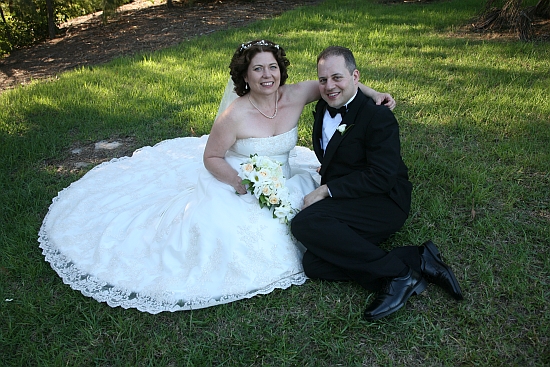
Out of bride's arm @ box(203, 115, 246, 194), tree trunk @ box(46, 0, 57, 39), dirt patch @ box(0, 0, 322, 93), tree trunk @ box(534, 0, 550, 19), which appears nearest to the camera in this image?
bride's arm @ box(203, 115, 246, 194)

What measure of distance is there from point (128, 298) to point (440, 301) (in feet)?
7.37

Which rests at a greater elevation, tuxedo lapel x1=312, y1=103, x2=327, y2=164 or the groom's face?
the groom's face

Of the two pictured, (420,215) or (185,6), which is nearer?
(420,215)

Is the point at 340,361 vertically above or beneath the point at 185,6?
beneath

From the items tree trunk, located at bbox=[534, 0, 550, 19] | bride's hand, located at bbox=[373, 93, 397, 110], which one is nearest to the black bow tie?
bride's hand, located at bbox=[373, 93, 397, 110]

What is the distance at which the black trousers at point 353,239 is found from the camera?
3186 mm

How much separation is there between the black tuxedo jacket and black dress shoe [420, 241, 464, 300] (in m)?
0.41

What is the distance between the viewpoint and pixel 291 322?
10.3 feet

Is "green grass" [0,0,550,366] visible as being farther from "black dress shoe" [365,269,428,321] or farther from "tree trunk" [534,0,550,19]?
"tree trunk" [534,0,550,19]

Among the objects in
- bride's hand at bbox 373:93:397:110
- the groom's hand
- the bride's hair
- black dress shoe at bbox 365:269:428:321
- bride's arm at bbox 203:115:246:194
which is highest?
the bride's hair

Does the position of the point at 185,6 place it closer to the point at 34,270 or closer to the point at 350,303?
the point at 34,270

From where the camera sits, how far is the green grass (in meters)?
2.94

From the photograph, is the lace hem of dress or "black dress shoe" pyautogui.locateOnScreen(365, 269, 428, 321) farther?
the lace hem of dress

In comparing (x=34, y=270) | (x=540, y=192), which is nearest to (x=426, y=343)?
(x=540, y=192)
